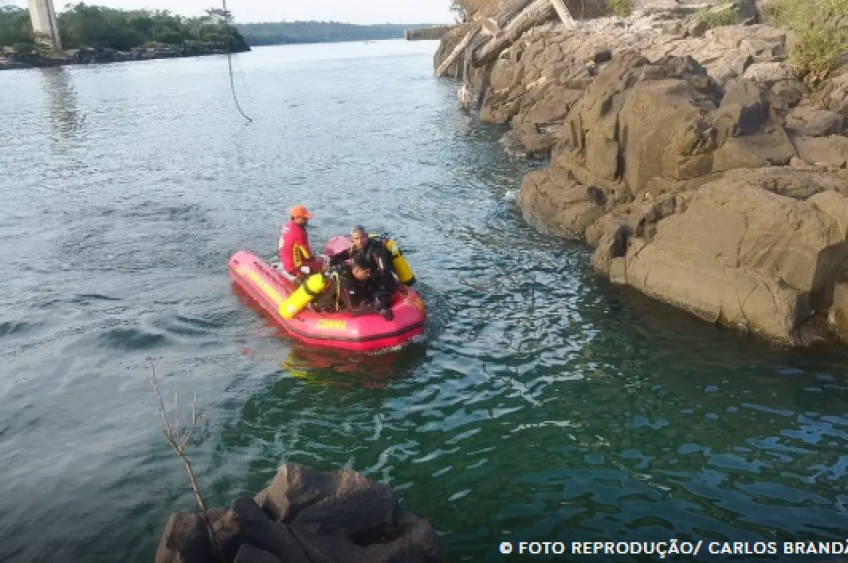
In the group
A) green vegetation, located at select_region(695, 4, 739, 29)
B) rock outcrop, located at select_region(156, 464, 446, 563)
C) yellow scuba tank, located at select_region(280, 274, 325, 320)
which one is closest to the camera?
rock outcrop, located at select_region(156, 464, 446, 563)

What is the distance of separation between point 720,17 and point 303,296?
25870 mm

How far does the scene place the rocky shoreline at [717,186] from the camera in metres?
12.0

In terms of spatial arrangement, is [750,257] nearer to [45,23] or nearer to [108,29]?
[45,23]

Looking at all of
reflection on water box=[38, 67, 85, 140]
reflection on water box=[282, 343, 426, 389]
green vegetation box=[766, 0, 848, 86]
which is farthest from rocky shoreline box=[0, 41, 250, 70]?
reflection on water box=[282, 343, 426, 389]

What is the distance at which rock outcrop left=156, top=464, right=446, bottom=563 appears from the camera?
6125mm

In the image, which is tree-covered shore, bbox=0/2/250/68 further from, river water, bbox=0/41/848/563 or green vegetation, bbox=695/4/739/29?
river water, bbox=0/41/848/563

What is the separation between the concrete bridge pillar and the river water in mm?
89170

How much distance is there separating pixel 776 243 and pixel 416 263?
24.4ft

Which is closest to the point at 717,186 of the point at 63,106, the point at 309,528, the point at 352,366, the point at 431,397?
the point at 431,397

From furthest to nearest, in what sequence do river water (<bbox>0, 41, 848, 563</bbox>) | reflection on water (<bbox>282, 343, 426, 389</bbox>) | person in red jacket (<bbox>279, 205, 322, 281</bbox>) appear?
1. person in red jacket (<bbox>279, 205, 322, 281</bbox>)
2. reflection on water (<bbox>282, 343, 426, 389</bbox>)
3. river water (<bbox>0, 41, 848, 563</bbox>)

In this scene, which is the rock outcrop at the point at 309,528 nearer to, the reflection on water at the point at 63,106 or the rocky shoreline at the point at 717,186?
the rocky shoreline at the point at 717,186

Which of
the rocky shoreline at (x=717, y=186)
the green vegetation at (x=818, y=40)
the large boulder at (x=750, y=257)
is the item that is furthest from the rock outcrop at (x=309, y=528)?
the green vegetation at (x=818, y=40)

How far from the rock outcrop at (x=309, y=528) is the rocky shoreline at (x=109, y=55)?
98.1 m

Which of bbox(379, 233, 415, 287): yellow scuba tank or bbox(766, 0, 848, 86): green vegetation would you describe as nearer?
bbox(379, 233, 415, 287): yellow scuba tank
